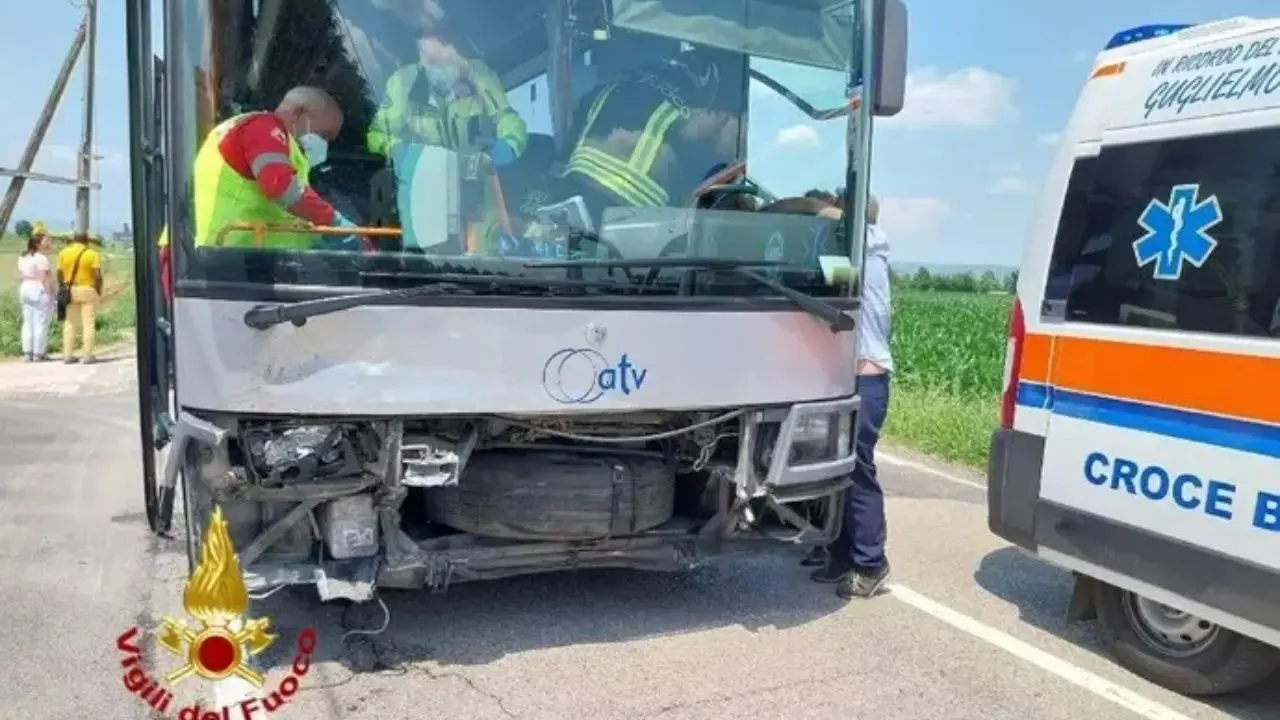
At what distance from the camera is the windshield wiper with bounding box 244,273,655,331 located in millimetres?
3627

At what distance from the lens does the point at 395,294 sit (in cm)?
372

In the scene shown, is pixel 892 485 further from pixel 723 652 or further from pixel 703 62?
pixel 703 62

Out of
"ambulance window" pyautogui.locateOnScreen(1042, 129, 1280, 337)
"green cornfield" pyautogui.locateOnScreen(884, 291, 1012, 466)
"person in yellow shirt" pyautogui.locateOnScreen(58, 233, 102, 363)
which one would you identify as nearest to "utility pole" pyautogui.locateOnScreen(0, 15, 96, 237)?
"person in yellow shirt" pyautogui.locateOnScreen(58, 233, 102, 363)

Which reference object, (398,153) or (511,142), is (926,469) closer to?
(511,142)

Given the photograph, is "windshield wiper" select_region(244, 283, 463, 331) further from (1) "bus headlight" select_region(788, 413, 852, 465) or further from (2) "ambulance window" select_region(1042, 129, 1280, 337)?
(2) "ambulance window" select_region(1042, 129, 1280, 337)

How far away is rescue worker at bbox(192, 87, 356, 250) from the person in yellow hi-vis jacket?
0.80 feet

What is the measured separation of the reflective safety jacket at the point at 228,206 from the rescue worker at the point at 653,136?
3.49 feet

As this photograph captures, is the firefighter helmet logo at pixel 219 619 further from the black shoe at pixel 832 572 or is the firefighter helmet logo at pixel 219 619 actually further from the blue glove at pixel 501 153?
the black shoe at pixel 832 572

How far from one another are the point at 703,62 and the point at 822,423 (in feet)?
5.21

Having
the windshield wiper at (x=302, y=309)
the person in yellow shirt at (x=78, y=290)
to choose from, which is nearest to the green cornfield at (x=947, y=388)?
the windshield wiper at (x=302, y=309)

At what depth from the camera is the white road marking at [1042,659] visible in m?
4.05

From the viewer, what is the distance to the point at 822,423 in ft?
15.1

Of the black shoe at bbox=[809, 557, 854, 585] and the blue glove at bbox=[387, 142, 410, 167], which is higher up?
the blue glove at bbox=[387, 142, 410, 167]

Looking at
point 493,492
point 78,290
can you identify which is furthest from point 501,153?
point 78,290
